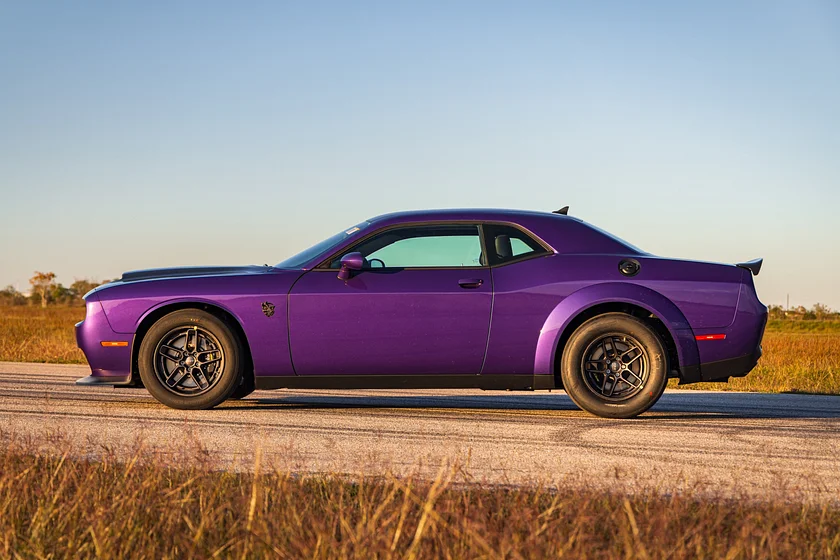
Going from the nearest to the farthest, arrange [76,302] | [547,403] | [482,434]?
[482,434] → [547,403] → [76,302]

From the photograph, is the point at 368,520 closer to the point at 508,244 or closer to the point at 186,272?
the point at 508,244

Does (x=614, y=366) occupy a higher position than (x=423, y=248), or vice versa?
(x=423, y=248)

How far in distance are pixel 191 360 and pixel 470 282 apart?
227 cm

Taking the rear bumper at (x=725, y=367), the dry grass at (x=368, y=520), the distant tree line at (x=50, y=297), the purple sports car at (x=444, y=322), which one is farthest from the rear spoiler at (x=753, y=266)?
the distant tree line at (x=50, y=297)

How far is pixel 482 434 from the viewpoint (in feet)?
21.9

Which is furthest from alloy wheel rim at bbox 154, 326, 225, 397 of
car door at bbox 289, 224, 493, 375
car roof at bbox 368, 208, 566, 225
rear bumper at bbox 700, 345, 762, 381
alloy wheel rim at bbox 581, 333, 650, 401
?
rear bumper at bbox 700, 345, 762, 381

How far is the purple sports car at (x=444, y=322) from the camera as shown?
7.38m

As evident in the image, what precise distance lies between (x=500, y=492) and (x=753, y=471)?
1.78 metres

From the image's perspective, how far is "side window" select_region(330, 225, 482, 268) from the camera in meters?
7.60

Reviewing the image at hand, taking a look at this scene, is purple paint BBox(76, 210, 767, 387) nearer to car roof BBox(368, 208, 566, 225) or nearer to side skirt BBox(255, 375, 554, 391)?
side skirt BBox(255, 375, 554, 391)

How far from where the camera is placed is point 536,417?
770cm

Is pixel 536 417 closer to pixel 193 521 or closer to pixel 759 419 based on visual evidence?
pixel 759 419

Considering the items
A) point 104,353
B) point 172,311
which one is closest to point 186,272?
point 172,311

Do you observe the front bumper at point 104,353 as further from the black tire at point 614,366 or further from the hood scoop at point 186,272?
the black tire at point 614,366
